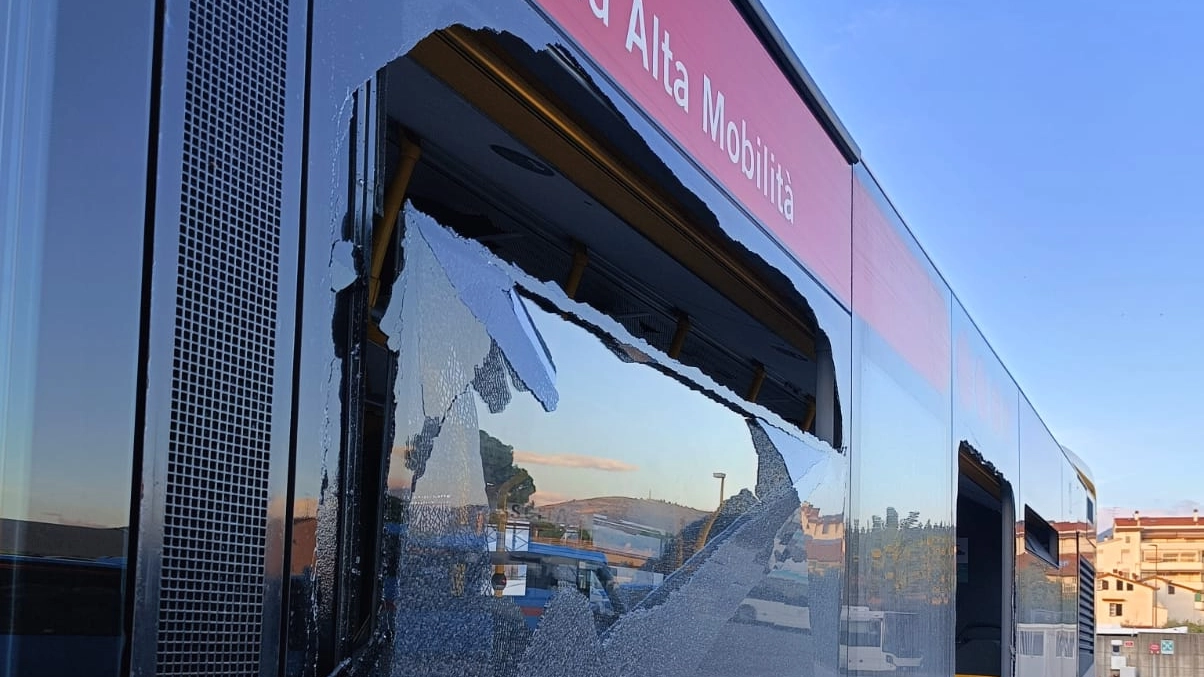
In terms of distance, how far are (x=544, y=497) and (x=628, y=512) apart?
0.83ft

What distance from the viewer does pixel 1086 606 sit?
866 centimetres

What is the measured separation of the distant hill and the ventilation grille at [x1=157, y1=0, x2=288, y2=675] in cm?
51

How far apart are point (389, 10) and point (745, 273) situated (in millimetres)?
1169

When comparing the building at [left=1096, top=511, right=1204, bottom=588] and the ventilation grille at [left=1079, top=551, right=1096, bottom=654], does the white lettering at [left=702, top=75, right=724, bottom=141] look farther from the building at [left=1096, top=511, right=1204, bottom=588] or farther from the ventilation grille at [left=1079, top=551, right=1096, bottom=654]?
the building at [left=1096, top=511, right=1204, bottom=588]

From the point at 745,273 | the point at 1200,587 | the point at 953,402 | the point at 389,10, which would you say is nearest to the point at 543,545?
the point at 389,10

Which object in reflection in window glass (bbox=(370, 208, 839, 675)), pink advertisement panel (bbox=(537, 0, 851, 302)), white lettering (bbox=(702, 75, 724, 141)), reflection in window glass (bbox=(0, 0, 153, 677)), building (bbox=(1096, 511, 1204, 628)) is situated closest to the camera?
reflection in window glass (bbox=(0, 0, 153, 677))

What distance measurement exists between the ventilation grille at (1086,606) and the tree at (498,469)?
25.3 feet

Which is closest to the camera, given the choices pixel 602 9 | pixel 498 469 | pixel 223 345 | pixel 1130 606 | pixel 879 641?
pixel 223 345

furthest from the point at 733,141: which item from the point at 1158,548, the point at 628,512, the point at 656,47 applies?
the point at 1158,548

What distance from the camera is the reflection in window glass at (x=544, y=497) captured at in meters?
1.26

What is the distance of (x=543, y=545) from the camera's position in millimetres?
1471

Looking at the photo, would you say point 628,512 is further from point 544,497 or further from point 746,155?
point 746,155

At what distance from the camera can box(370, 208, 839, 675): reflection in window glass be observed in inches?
49.6

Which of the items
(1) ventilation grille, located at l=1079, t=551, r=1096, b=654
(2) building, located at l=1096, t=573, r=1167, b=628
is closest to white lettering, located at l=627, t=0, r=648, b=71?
(1) ventilation grille, located at l=1079, t=551, r=1096, b=654
